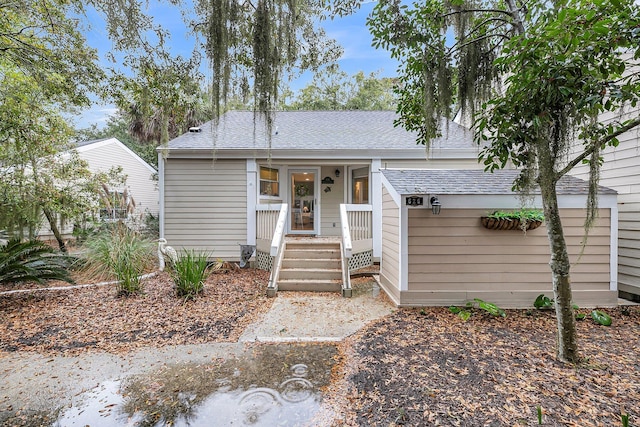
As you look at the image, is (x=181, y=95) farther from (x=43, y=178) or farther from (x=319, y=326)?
(x=43, y=178)

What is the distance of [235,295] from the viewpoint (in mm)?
5223

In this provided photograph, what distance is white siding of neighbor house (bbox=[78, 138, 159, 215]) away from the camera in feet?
43.1

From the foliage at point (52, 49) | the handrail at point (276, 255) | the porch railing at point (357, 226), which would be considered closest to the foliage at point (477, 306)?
the porch railing at point (357, 226)

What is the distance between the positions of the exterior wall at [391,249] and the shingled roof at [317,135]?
1.99 metres

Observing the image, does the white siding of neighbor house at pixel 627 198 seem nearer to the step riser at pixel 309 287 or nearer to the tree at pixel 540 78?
Answer: the tree at pixel 540 78

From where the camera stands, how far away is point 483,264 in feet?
14.7

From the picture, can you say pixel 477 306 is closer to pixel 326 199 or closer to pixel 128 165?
pixel 326 199

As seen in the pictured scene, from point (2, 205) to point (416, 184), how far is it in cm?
817

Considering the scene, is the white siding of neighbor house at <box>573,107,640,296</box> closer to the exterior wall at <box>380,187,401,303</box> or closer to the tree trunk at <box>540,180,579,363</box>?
the tree trunk at <box>540,180,579,363</box>

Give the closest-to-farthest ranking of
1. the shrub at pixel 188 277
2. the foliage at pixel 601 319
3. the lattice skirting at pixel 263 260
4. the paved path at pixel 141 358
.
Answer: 1. the paved path at pixel 141 358
2. the foliage at pixel 601 319
3. the shrub at pixel 188 277
4. the lattice skirting at pixel 263 260

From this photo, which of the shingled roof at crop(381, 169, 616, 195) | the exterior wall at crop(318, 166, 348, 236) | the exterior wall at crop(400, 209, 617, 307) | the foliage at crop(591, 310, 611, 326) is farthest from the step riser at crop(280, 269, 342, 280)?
the foliage at crop(591, 310, 611, 326)

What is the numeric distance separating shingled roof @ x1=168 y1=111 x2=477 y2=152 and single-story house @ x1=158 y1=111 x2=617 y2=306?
31mm

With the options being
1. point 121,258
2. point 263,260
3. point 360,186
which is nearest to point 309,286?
point 263,260

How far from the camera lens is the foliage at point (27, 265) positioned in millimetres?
4465
